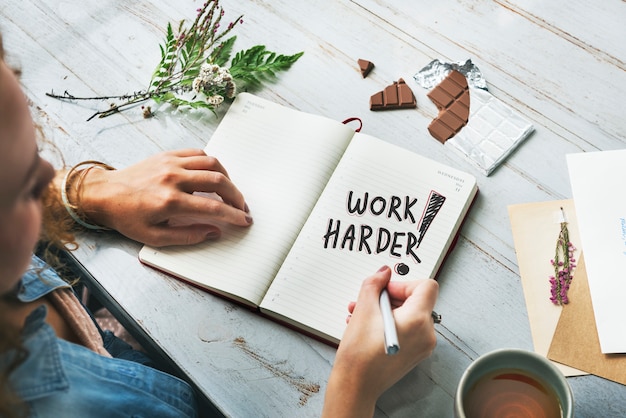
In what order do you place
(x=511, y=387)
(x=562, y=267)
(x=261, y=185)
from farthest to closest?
(x=261, y=185) < (x=562, y=267) < (x=511, y=387)

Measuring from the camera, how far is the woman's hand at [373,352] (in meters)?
0.83

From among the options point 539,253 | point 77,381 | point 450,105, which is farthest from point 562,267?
point 77,381

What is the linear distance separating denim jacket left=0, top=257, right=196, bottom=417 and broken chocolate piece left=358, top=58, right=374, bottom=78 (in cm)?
61

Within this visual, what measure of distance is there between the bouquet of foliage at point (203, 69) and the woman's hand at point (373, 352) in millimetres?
474

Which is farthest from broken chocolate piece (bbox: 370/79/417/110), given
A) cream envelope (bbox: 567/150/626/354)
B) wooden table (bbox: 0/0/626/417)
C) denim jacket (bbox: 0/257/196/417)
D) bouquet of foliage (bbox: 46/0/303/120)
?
denim jacket (bbox: 0/257/196/417)

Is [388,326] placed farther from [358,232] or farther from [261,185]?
[261,185]

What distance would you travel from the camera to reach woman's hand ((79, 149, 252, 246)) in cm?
97

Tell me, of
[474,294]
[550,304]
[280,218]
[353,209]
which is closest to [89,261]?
[280,218]

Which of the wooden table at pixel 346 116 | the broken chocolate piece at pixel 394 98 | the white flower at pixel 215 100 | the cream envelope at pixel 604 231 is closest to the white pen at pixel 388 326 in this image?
the wooden table at pixel 346 116

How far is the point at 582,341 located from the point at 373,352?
0.98 feet

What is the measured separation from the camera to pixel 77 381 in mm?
859

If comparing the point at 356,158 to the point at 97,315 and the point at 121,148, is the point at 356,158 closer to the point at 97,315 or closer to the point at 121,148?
the point at 121,148

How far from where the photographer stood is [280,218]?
99 cm

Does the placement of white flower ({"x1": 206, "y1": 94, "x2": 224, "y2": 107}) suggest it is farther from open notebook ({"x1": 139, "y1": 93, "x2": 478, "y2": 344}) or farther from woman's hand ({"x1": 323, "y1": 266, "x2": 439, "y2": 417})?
woman's hand ({"x1": 323, "y1": 266, "x2": 439, "y2": 417})
